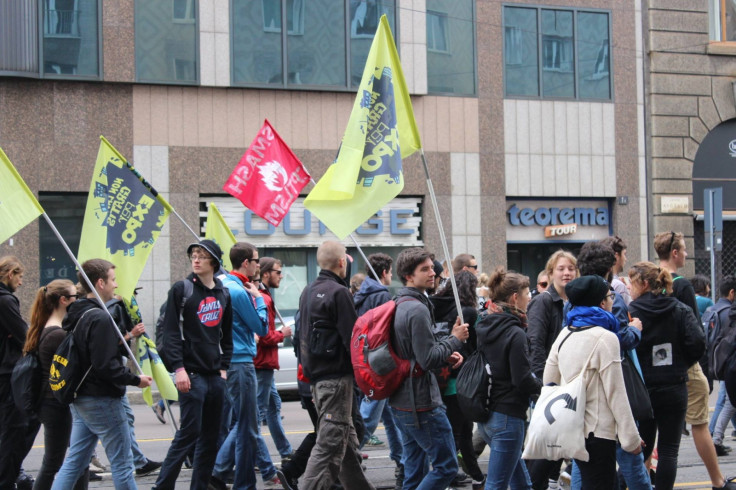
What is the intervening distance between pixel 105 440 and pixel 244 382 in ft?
5.72

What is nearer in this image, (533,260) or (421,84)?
(421,84)

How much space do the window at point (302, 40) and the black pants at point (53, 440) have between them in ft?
42.6

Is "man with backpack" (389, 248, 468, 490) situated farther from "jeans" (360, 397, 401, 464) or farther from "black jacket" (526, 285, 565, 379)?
"jeans" (360, 397, 401, 464)

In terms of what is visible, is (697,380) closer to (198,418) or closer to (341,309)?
(341,309)

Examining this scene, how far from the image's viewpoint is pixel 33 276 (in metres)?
18.2

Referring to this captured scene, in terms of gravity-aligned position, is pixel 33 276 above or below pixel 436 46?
below

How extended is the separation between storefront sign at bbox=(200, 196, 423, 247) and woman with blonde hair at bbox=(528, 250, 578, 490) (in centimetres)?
1137

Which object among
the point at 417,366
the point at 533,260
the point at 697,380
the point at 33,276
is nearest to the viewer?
the point at 417,366

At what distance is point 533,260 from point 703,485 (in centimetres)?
1349

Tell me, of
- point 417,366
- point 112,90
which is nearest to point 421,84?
point 112,90

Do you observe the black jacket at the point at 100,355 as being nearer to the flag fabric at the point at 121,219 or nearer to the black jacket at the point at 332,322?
the black jacket at the point at 332,322

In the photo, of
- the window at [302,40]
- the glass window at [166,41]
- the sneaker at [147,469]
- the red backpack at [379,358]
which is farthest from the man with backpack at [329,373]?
the window at [302,40]

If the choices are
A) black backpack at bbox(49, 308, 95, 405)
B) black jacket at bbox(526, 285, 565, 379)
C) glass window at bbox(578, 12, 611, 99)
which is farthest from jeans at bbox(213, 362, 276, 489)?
glass window at bbox(578, 12, 611, 99)

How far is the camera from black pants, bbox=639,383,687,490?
6.97 m
